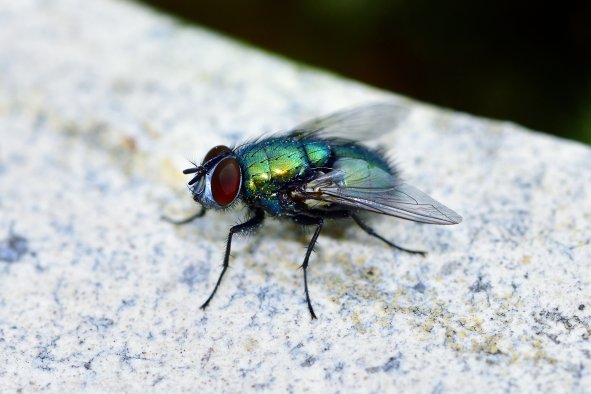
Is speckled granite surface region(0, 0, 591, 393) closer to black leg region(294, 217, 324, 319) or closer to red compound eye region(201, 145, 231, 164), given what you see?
black leg region(294, 217, 324, 319)

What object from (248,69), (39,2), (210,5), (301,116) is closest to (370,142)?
(301,116)

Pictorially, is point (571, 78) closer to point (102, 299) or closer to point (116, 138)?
point (116, 138)

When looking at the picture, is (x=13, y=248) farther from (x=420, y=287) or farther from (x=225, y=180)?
(x=420, y=287)

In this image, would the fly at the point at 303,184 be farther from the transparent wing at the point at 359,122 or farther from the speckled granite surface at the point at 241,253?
the transparent wing at the point at 359,122

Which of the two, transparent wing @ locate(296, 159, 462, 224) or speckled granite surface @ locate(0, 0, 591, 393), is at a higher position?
transparent wing @ locate(296, 159, 462, 224)

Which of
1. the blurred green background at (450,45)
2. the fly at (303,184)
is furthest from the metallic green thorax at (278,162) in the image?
the blurred green background at (450,45)

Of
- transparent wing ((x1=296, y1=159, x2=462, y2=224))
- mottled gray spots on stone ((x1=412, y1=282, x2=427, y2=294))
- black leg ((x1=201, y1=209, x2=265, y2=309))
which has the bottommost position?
black leg ((x1=201, y1=209, x2=265, y2=309))

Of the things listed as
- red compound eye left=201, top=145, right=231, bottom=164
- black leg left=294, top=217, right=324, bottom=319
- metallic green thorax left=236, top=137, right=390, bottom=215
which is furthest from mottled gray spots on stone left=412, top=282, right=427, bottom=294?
red compound eye left=201, top=145, right=231, bottom=164
